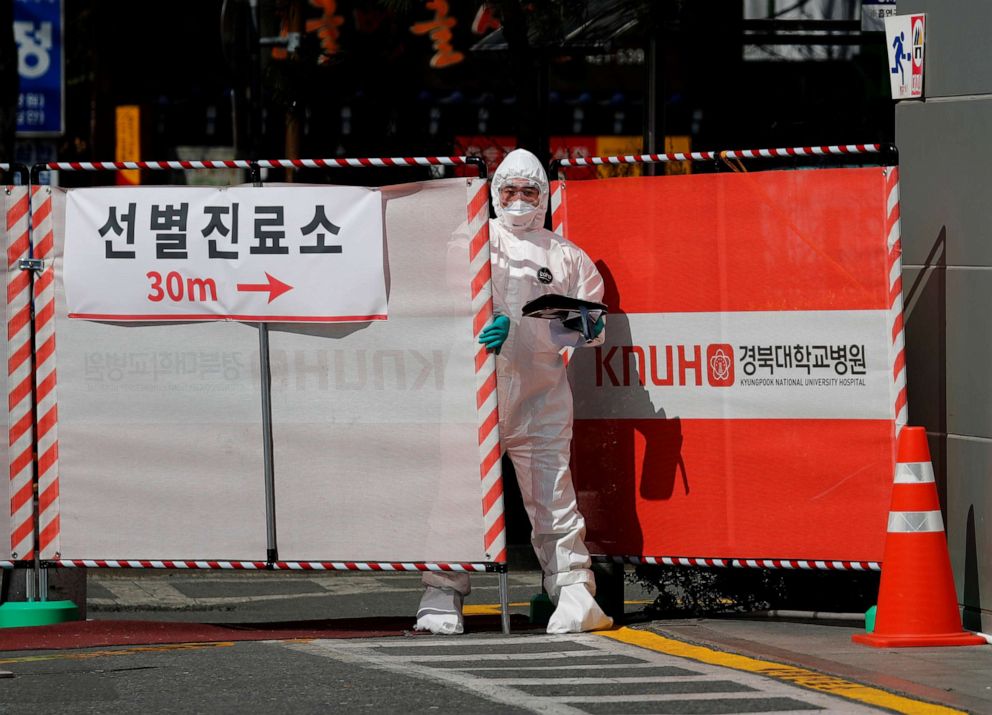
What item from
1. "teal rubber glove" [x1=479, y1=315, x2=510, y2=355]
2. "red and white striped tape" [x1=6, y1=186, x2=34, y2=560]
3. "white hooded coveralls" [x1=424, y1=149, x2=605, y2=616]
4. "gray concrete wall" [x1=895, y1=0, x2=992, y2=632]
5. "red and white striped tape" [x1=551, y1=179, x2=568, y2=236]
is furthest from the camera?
"red and white striped tape" [x1=551, y1=179, x2=568, y2=236]

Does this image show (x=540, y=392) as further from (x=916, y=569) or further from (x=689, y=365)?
(x=916, y=569)

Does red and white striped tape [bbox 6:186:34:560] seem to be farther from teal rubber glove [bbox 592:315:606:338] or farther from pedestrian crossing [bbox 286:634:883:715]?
teal rubber glove [bbox 592:315:606:338]

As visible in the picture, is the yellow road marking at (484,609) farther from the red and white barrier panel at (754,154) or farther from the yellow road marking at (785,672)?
the red and white barrier panel at (754,154)

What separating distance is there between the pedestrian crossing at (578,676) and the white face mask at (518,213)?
1839 millimetres

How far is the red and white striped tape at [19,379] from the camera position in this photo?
905 cm

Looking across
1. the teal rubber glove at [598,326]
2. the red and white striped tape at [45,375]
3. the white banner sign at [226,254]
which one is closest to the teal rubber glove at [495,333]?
the teal rubber glove at [598,326]

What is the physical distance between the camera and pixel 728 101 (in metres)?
16.5

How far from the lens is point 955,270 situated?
340 inches

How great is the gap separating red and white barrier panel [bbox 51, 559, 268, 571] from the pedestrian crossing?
0.64m

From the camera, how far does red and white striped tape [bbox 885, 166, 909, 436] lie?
8656 mm

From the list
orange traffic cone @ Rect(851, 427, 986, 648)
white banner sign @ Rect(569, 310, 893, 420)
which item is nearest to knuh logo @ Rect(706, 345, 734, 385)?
white banner sign @ Rect(569, 310, 893, 420)

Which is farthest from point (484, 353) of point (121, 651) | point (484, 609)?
point (484, 609)

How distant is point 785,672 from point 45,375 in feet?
11.9

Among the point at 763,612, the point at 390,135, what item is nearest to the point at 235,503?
the point at 763,612
